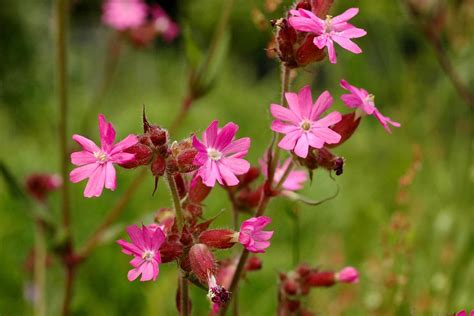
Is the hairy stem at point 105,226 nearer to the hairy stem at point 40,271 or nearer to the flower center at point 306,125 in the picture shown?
the hairy stem at point 40,271

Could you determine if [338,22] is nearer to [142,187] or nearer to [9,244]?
[9,244]

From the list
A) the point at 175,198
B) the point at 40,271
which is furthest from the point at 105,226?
the point at 175,198

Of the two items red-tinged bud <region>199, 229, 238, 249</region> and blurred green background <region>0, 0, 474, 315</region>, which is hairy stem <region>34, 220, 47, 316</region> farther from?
red-tinged bud <region>199, 229, 238, 249</region>

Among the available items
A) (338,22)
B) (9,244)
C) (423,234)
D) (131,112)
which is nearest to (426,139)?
(423,234)

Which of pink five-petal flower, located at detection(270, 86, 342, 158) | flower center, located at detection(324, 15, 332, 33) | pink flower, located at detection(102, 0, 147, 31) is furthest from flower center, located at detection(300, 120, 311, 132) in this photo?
pink flower, located at detection(102, 0, 147, 31)

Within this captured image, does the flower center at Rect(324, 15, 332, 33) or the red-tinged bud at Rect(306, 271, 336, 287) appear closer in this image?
the flower center at Rect(324, 15, 332, 33)

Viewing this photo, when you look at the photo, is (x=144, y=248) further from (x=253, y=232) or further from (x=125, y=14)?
(x=125, y=14)

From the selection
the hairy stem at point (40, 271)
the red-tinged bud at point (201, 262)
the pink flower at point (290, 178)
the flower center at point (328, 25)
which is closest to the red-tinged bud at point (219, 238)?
the red-tinged bud at point (201, 262)
